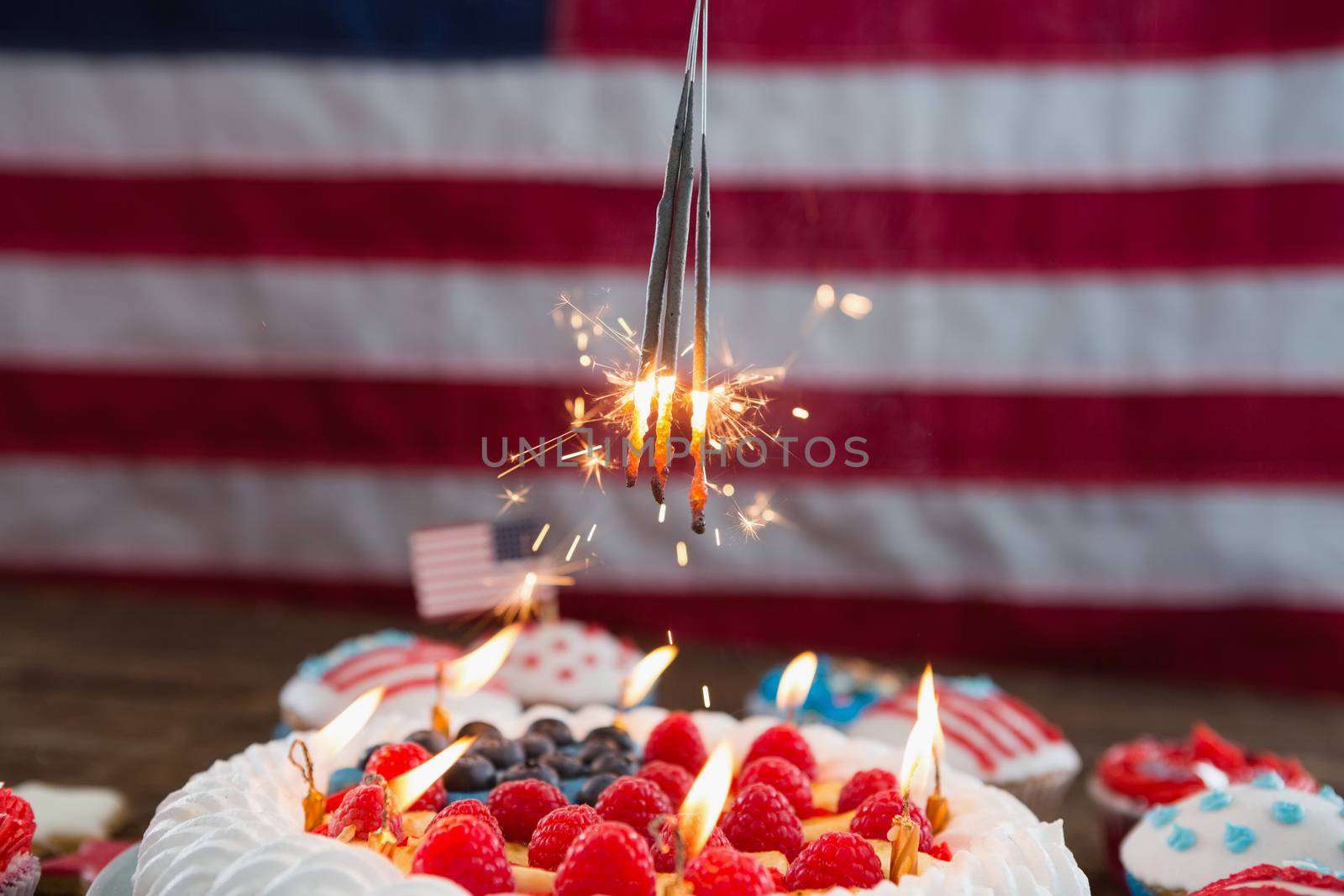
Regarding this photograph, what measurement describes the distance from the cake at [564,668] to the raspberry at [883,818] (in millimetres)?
1044

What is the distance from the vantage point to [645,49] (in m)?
3.50

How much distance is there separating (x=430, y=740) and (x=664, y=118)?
7.94 feet

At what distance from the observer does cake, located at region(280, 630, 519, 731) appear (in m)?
2.13

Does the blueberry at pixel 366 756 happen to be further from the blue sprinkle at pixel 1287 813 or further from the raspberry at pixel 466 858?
the blue sprinkle at pixel 1287 813

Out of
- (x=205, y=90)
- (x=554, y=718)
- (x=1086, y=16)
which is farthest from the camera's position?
(x=205, y=90)

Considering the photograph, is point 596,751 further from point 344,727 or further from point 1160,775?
point 1160,775

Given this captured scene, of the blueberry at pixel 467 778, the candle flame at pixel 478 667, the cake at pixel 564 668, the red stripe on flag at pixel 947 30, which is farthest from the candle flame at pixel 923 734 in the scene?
the red stripe on flag at pixel 947 30

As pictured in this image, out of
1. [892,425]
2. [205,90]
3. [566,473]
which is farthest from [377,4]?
[892,425]

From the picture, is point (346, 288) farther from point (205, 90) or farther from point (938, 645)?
point (938, 645)

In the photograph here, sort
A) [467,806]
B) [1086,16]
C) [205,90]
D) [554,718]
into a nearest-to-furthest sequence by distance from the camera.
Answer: [467,806] → [554,718] → [1086,16] → [205,90]

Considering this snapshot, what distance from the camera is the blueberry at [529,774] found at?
56.7 inches

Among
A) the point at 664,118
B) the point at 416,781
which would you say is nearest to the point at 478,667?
the point at 416,781

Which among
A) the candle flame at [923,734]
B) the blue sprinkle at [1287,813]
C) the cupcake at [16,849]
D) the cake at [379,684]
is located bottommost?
the cake at [379,684]

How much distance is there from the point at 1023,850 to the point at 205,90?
3.21 meters
